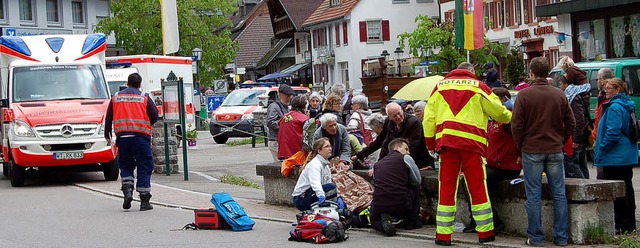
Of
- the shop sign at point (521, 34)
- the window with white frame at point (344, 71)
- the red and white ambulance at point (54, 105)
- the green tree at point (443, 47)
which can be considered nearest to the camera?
the red and white ambulance at point (54, 105)

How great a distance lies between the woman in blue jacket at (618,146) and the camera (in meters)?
11.0

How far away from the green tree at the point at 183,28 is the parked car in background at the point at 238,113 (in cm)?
2323

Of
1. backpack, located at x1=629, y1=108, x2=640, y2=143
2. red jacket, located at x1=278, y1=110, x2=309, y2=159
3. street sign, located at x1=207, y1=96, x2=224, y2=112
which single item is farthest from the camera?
street sign, located at x1=207, y1=96, x2=224, y2=112

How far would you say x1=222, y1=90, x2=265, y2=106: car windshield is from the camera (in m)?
36.1

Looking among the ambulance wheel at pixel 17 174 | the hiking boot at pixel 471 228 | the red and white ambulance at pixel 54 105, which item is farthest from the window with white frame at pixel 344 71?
the hiking boot at pixel 471 228

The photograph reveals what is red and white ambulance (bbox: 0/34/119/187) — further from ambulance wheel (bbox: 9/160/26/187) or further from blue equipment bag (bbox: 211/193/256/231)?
blue equipment bag (bbox: 211/193/256/231)

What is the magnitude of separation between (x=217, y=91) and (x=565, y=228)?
40.3 m

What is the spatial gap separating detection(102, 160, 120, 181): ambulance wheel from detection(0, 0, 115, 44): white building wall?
145 ft

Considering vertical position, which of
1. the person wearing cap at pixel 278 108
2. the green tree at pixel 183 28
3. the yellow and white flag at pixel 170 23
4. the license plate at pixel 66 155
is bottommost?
the license plate at pixel 66 155

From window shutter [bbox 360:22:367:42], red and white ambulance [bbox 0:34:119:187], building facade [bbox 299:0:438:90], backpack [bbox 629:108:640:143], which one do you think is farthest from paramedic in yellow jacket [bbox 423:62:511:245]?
window shutter [bbox 360:22:367:42]

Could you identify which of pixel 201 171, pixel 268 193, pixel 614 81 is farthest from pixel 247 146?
pixel 614 81

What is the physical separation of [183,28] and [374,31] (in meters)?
17.1

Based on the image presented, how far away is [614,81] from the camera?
1115 cm

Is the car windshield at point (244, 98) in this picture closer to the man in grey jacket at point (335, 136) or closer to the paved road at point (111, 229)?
the paved road at point (111, 229)
